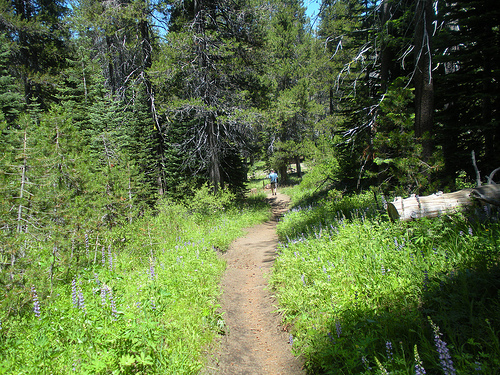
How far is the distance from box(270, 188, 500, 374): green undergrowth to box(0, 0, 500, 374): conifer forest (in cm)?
5

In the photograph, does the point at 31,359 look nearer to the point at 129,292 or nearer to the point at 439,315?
the point at 129,292

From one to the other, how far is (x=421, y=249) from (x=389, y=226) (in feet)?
2.62

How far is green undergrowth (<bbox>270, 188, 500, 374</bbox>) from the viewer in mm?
2480

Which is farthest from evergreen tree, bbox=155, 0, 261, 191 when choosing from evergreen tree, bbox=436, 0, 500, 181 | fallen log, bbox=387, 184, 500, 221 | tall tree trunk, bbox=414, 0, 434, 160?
fallen log, bbox=387, 184, 500, 221

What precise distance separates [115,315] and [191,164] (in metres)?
11.3

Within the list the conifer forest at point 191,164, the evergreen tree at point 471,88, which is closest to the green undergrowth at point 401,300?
the conifer forest at point 191,164

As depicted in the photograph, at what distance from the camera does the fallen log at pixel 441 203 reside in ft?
14.2

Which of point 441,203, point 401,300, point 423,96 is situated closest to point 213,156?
point 423,96

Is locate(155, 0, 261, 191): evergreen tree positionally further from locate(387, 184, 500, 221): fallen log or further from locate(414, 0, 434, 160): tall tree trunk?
locate(387, 184, 500, 221): fallen log

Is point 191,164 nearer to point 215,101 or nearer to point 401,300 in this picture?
point 215,101

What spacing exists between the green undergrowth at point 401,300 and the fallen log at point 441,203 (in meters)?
0.21

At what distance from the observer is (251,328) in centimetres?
455

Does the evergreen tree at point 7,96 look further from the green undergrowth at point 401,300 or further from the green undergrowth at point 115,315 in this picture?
the green undergrowth at point 401,300

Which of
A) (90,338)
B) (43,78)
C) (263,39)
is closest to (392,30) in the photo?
(263,39)
